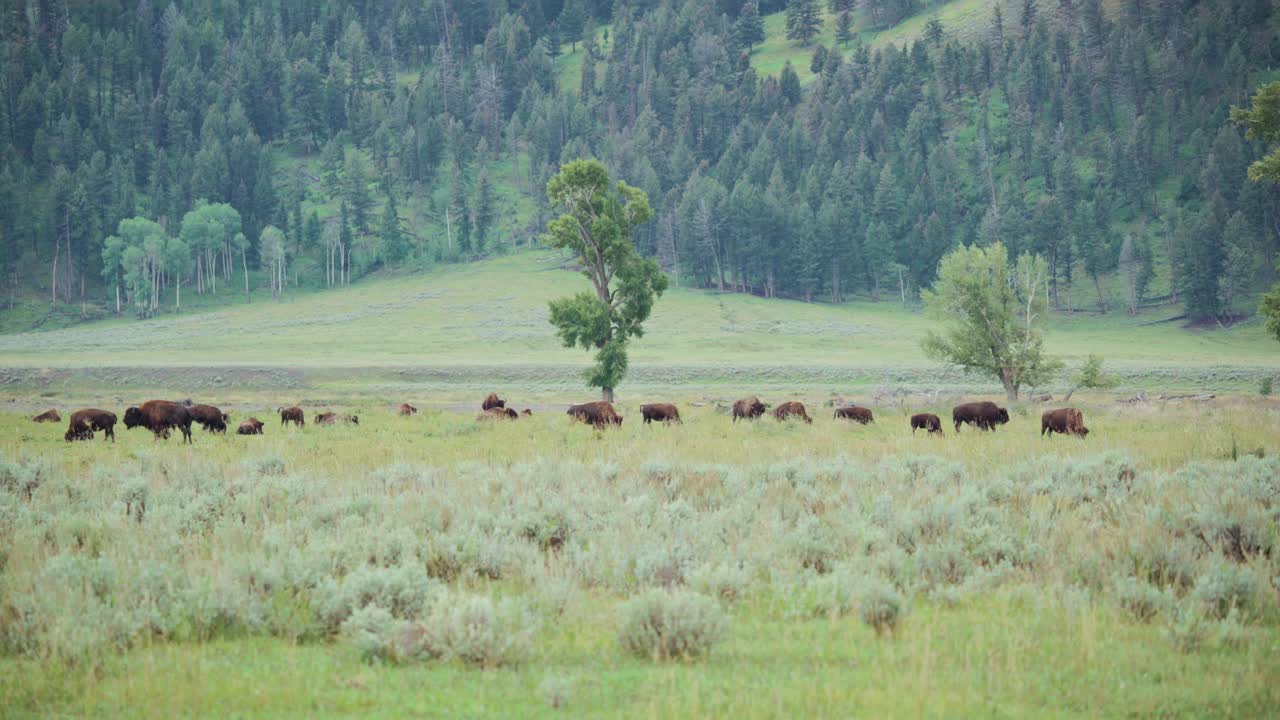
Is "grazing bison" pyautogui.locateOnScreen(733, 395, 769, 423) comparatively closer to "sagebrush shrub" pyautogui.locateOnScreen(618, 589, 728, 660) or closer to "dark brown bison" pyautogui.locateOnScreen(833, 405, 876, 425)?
"dark brown bison" pyautogui.locateOnScreen(833, 405, 876, 425)

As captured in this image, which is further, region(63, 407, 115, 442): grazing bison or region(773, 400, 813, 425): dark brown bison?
region(773, 400, 813, 425): dark brown bison

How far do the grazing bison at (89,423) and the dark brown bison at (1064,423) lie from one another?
1003 inches

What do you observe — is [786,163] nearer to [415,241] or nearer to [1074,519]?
[415,241]

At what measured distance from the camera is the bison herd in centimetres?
2275

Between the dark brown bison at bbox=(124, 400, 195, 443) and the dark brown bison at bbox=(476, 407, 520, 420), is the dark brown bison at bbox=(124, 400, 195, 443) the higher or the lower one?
the higher one

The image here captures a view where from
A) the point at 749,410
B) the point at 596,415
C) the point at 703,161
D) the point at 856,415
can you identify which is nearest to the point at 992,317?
the point at 856,415

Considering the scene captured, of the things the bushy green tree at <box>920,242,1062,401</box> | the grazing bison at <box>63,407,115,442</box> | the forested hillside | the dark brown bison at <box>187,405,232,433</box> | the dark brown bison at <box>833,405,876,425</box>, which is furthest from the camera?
the forested hillside

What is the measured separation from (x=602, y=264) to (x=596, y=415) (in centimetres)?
1315

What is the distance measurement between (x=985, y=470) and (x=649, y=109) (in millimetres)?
160517

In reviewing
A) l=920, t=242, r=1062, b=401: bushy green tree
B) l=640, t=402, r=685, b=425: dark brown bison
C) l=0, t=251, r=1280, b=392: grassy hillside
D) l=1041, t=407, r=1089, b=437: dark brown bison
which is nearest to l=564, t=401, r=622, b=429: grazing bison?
l=640, t=402, r=685, b=425: dark brown bison

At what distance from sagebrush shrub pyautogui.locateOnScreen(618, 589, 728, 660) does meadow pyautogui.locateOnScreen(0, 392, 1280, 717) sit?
22mm

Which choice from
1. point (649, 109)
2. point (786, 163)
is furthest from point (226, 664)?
point (649, 109)

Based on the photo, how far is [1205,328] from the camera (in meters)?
96.1

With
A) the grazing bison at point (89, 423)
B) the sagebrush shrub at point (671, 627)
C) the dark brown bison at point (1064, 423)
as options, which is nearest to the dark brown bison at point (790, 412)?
the dark brown bison at point (1064, 423)
